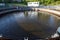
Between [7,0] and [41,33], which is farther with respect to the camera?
[7,0]

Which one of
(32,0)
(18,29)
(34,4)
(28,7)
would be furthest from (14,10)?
(18,29)

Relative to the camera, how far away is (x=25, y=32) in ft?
43.5

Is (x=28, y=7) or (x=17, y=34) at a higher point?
(x=17, y=34)

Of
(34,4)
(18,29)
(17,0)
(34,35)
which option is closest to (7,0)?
(17,0)

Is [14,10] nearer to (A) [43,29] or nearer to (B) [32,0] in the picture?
(B) [32,0]

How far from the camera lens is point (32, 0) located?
3231 cm

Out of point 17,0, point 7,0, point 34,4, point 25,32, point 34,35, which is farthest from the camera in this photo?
point 17,0

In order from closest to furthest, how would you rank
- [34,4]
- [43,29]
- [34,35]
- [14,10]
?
1. [34,35]
2. [43,29]
3. [14,10]
4. [34,4]

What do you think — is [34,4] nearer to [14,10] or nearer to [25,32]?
[14,10]

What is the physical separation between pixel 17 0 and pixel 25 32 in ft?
72.2

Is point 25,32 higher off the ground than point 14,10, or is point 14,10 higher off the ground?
point 25,32

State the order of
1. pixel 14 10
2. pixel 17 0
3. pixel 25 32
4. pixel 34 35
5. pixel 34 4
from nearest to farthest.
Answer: pixel 34 35 → pixel 25 32 → pixel 14 10 → pixel 34 4 → pixel 17 0

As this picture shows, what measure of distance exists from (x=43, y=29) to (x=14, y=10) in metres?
12.8

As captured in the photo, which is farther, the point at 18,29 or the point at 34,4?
the point at 34,4
